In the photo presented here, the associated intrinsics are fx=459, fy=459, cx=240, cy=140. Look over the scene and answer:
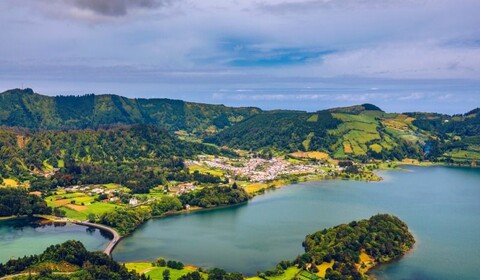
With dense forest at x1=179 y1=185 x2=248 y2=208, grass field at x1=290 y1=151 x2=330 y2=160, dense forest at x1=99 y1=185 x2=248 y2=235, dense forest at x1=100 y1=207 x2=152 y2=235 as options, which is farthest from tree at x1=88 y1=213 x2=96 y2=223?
grass field at x1=290 y1=151 x2=330 y2=160

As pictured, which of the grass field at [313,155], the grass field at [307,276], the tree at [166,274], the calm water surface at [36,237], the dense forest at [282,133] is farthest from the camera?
the dense forest at [282,133]

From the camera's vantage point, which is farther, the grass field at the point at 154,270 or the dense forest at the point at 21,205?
the dense forest at the point at 21,205

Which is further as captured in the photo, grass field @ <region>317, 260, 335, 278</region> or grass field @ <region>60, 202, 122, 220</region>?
grass field @ <region>60, 202, 122, 220</region>

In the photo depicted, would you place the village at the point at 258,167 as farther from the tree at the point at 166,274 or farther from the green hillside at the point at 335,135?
the tree at the point at 166,274

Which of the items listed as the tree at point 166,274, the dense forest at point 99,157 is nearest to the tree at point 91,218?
the dense forest at point 99,157

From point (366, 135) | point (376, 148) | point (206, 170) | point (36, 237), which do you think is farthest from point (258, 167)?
point (36, 237)

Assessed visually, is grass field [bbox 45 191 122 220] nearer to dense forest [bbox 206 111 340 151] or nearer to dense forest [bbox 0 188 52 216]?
dense forest [bbox 0 188 52 216]
